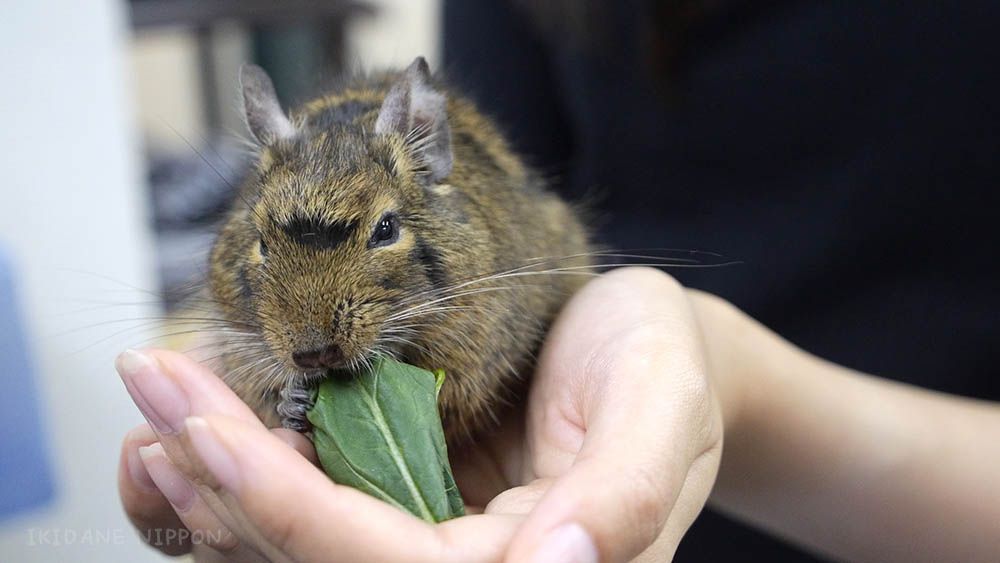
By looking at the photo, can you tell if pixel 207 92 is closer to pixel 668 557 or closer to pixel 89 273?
pixel 89 273

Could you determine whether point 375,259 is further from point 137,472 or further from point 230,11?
point 230,11

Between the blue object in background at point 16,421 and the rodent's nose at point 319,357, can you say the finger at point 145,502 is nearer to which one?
the rodent's nose at point 319,357

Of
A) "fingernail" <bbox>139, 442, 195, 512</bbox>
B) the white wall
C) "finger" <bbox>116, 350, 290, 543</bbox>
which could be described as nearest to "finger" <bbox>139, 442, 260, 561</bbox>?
"fingernail" <bbox>139, 442, 195, 512</bbox>

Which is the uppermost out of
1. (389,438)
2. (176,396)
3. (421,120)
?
(421,120)

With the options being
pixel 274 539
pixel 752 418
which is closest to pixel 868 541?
pixel 752 418

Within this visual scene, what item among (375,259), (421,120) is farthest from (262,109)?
(375,259)

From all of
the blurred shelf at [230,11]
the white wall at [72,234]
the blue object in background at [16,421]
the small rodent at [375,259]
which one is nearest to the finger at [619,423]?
the small rodent at [375,259]
